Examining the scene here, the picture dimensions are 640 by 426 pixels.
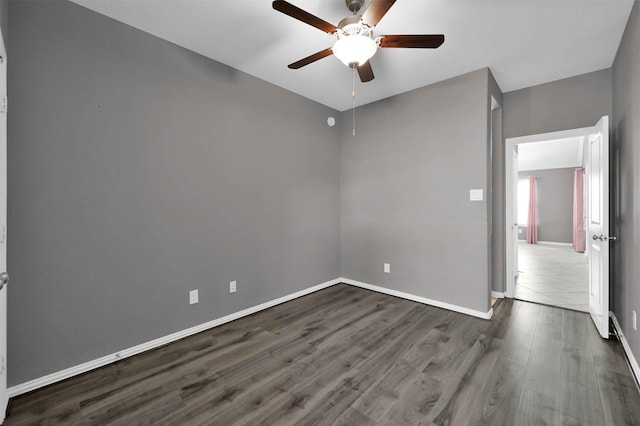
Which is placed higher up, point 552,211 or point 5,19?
point 5,19

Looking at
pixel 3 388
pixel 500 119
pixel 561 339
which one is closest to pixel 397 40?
pixel 500 119

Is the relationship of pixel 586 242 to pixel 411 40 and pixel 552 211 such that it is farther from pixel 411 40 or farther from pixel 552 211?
pixel 552 211

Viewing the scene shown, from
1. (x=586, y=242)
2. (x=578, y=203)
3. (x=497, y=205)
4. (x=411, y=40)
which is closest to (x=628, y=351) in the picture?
(x=497, y=205)

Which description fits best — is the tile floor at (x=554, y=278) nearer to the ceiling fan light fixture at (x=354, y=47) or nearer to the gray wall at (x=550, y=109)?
the gray wall at (x=550, y=109)

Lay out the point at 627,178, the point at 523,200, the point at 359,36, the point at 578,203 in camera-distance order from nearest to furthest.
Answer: the point at 359,36 → the point at 627,178 → the point at 578,203 → the point at 523,200

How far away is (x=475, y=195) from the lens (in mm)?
3057

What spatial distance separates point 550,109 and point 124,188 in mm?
4583

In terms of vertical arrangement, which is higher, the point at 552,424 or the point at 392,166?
the point at 392,166

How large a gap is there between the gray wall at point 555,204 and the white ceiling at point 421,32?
7.09 m

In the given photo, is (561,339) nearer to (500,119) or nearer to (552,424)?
(552,424)

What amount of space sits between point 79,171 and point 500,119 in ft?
14.8

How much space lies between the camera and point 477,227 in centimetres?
305

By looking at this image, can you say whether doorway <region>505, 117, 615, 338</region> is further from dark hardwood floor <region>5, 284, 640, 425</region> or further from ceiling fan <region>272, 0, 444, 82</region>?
ceiling fan <region>272, 0, 444, 82</region>

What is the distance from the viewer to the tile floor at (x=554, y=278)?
11.8 ft
